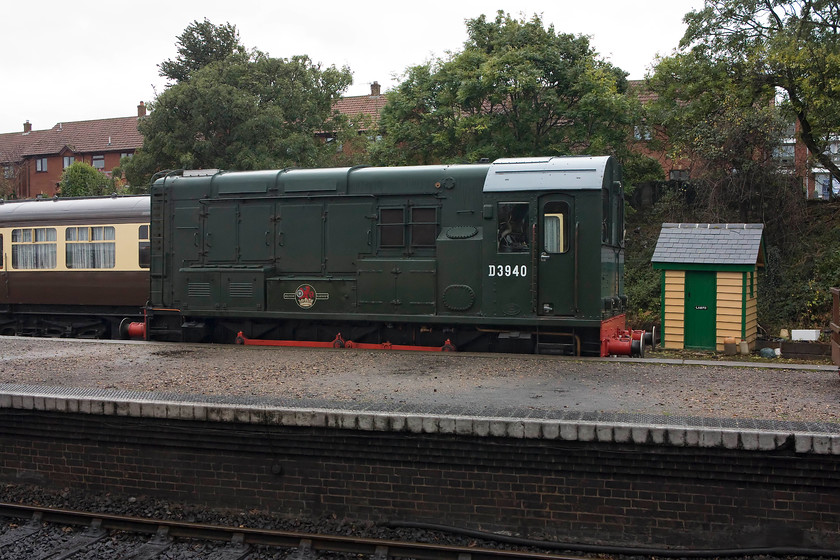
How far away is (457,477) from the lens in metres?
6.83

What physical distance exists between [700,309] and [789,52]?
8.37 meters

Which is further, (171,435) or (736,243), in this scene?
(736,243)

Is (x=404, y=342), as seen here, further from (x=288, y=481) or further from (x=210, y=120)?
(x=210, y=120)

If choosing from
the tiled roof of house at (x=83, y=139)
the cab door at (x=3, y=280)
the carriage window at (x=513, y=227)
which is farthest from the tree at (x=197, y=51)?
the carriage window at (x=513, y=227)

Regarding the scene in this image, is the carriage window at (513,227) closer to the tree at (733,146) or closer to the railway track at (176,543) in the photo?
the railway track at (176,543)

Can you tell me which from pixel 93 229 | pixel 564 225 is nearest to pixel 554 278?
pixel 564 225

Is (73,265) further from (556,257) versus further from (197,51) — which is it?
(197,51)

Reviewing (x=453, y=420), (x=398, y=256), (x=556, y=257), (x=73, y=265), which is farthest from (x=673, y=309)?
(x=73, y=265)

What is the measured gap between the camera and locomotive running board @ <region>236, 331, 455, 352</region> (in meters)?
12.7

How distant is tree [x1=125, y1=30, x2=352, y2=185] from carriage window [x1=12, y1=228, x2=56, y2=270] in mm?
9958

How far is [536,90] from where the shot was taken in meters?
23.0

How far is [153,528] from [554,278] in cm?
710

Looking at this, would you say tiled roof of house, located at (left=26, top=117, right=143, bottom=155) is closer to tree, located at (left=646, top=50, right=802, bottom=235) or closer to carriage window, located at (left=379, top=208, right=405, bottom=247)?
tree, located at (left=646, top=50, right=802, bottom=235)

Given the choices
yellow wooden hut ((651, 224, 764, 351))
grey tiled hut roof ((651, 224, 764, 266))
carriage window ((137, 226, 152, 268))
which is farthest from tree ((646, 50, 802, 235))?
carriage window ((137, 226, 152, 268))
